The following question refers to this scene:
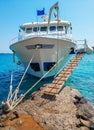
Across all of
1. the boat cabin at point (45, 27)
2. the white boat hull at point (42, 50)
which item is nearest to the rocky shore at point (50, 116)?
the white boat hull at point (42, 50)

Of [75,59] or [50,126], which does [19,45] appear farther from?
[50,126]

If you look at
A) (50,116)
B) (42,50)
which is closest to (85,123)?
(50,116)

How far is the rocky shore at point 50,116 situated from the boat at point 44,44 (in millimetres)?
5381

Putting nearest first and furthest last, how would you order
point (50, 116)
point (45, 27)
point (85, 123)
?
point (85, 123) → point (50, 116) → point (45, 27)

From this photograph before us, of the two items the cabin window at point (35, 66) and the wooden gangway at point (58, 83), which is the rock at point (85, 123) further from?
the cabin window at point (35, 66)

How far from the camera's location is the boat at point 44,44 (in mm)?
16984

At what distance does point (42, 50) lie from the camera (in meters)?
17.2

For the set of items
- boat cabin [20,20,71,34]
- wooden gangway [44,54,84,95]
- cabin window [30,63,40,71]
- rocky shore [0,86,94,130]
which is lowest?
cabin window [30,63,40,71]

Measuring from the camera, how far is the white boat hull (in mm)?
16984

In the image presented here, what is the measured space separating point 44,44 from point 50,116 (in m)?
9.53

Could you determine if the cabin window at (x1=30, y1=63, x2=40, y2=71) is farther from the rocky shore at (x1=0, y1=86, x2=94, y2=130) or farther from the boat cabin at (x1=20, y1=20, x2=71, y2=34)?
the rocky shore at (x1=0, y1=86, x2=94, y2=130)

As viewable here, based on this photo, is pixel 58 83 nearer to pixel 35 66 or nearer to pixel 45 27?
pixel 35 66

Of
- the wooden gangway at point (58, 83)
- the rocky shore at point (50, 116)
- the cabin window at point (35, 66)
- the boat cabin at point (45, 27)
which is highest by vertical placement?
the boat cabin at point (45, 27)

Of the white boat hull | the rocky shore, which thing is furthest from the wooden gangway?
the white boat hull
